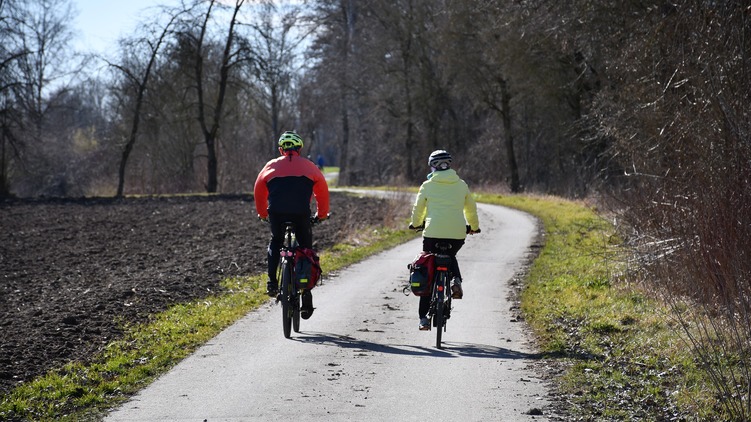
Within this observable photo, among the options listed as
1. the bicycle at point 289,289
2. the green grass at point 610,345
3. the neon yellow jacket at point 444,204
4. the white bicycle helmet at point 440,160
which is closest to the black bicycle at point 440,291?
the neon yellow jacket at point 444,204

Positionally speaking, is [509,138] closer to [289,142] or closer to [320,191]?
[320,191]

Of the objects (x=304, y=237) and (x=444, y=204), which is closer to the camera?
(x=444, y=204)

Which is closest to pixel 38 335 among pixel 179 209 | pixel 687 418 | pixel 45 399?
pixel 45 399

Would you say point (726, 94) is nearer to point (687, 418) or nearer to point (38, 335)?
point (687, 418)

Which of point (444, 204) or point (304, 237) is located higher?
point (444, 204)

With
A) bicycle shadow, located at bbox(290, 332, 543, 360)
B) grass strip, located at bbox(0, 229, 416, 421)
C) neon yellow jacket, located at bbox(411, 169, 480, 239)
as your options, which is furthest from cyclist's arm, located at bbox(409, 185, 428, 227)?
grass strip, located at bbox(0, 229, 416, 421)

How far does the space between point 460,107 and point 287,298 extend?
155 ft

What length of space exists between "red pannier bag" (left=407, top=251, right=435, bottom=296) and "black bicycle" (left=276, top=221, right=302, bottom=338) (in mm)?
1275

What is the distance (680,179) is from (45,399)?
7866mm

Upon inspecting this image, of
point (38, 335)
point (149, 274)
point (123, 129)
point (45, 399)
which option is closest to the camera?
point (45, 399)

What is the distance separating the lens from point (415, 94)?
53.8 m

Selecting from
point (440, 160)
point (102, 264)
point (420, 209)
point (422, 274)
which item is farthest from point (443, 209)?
point (102, 264)

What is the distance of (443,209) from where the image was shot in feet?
32.6

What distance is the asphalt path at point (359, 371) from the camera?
704 centimetres
